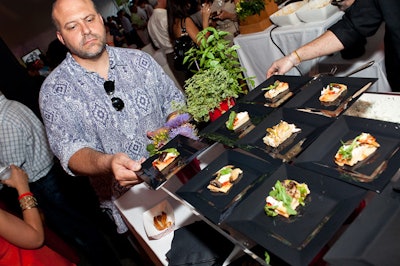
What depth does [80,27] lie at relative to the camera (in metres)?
1.80

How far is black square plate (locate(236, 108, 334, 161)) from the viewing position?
3.78ft

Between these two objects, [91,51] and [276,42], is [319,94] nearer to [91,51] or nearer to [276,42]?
[91,51]

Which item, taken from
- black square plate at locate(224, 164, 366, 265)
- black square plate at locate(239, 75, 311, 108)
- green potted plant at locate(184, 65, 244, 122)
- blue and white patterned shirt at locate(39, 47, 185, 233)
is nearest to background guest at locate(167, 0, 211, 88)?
blue and white patterned shirt at locate(39, 47, 185, 233)

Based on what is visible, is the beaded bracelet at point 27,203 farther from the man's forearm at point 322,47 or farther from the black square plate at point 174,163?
the man's forearm at point 322,47

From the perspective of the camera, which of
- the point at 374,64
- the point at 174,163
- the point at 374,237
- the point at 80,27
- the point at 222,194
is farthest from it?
the point at 374,64

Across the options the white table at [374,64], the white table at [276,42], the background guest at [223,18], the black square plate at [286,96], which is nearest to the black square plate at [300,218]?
the black square plate at [286,96]

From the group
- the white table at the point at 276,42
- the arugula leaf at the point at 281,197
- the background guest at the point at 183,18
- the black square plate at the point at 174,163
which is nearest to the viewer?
the arugula leaf at the point at 281,197

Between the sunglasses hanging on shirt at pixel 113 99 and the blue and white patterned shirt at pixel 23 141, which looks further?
the blue and white patterned shirt at pixel 23 141

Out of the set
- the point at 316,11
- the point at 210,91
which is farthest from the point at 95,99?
the point at 316,11

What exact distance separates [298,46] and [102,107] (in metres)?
2.26

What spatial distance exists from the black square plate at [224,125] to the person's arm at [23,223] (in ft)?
3.36

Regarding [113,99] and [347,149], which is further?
[113,99]

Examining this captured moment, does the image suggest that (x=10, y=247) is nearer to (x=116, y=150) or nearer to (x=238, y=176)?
(x=116, y=150)

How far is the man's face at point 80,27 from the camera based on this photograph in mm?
1791
